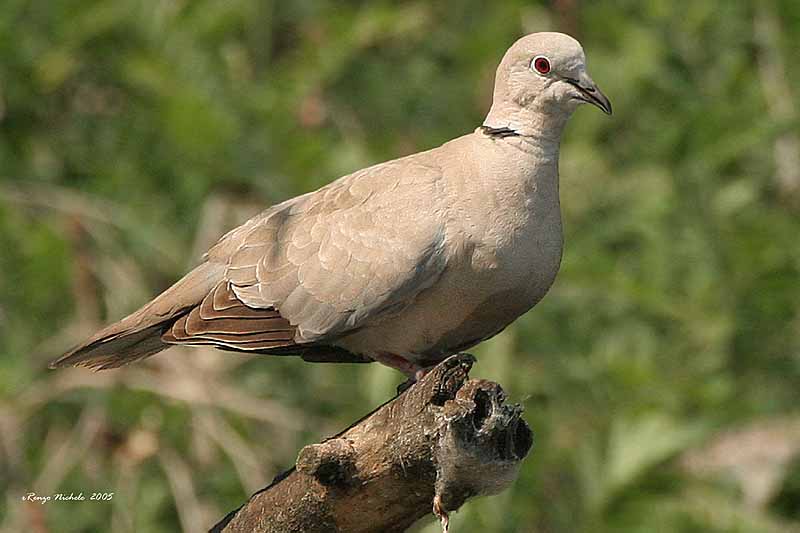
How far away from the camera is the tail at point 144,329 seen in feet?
15.5

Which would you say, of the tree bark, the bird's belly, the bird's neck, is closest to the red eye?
the bird's neck

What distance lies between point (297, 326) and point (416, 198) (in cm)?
49

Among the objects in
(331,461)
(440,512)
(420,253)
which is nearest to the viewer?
(440,512)

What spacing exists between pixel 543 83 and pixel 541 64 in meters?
0.05

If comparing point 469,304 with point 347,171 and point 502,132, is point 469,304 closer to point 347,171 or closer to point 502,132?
point 502,132

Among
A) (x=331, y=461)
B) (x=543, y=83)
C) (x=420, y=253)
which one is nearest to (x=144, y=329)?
(x=420, y=253)

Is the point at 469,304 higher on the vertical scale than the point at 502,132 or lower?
lower

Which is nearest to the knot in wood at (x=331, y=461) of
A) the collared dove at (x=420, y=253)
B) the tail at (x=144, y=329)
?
the collared dove at (x=420, y=253)

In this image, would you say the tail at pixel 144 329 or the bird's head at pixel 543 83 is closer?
the bird's head at pixel 543 83

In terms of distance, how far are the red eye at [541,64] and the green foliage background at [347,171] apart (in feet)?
9.63

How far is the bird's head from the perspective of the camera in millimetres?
4359

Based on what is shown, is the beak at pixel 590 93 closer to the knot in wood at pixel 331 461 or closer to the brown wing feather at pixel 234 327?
the brown wing feather at pixel 234 327

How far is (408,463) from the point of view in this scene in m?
3.73

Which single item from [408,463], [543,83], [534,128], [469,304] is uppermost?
[543,83]
